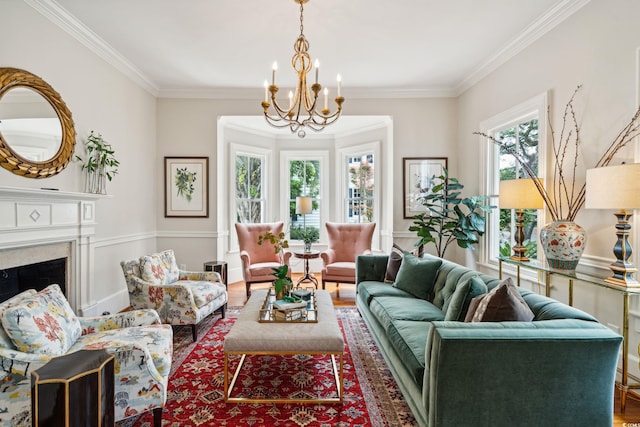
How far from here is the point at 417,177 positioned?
15.9ft

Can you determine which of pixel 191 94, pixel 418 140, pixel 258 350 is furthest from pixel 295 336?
pixel 191 94

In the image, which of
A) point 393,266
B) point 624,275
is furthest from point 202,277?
point 624,275

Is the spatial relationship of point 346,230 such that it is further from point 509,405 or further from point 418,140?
point 509,405

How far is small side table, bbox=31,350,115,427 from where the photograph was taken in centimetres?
137

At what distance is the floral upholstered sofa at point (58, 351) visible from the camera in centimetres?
157

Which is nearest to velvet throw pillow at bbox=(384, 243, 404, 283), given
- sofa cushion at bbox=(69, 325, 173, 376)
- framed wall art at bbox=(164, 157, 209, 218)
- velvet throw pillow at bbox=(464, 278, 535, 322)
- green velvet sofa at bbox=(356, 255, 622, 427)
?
velvet throw pillow at bbox=(464, 278, 535, 322)

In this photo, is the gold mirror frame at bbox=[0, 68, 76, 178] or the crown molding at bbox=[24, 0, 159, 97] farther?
the crown molding at bbox=[24, 0, 159, 97]

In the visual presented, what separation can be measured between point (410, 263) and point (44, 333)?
2.76m

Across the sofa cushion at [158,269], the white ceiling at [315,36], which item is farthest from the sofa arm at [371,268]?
the white ceiling at [315,36]

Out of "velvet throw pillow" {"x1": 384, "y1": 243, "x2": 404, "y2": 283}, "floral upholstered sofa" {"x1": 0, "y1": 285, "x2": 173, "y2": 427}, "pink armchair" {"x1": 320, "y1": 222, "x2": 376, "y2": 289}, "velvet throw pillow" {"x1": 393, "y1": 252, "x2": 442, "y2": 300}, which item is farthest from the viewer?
"pink armchair" {"x1": 320, "y1": 222, "x2": 376, "y2": 289}

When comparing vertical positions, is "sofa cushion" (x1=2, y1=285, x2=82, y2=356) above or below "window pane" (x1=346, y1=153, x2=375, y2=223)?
below

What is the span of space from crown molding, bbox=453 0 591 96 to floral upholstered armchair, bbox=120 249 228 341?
3.96m

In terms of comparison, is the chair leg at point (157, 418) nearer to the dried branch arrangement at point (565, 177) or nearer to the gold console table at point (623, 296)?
the gold console table at point (623, 296)

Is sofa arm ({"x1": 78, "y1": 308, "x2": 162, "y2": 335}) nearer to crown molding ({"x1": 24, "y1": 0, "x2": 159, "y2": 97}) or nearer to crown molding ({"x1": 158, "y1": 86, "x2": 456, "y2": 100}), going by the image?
crown molding ({"x1": 24, "y1": 0, "x2": 159, "y2": 97})
